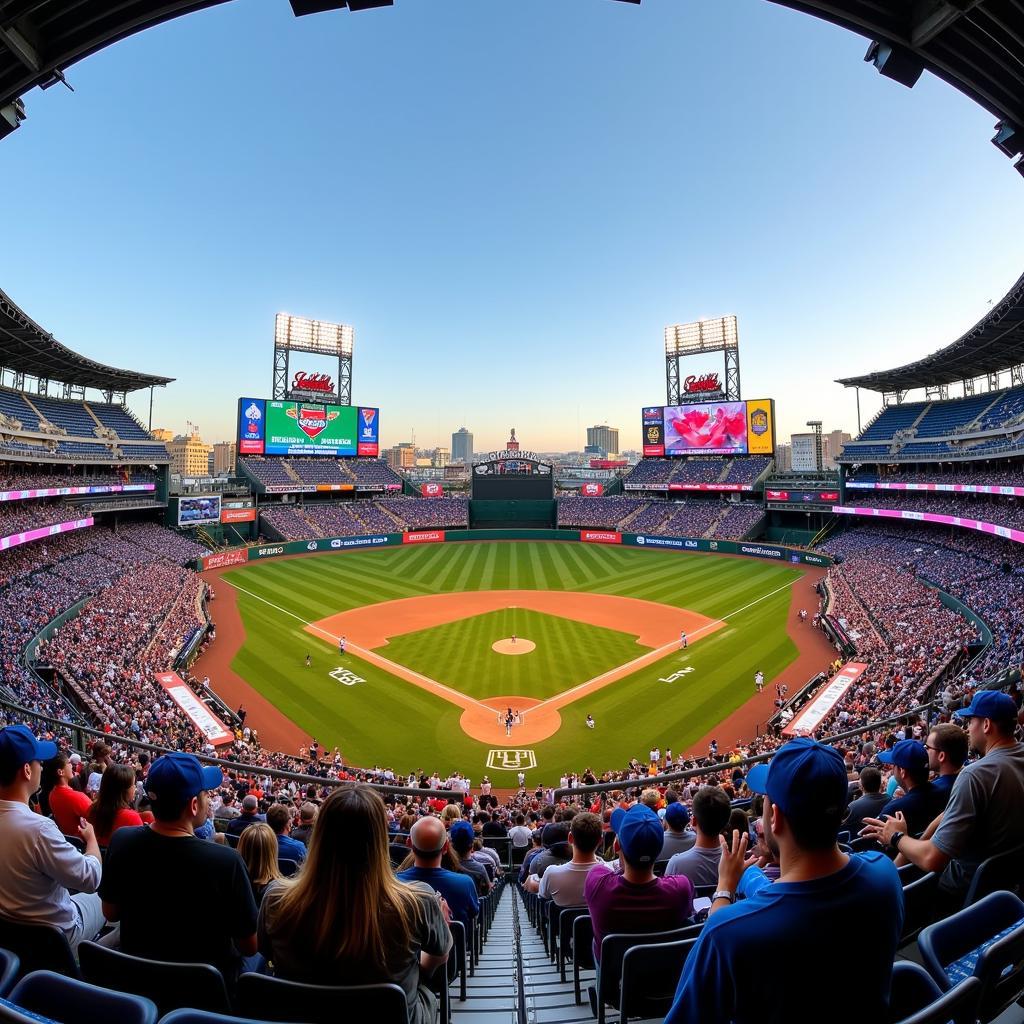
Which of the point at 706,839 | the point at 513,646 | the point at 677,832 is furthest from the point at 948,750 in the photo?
the point at 513,646

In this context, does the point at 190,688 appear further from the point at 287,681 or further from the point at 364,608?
the point at 364,608

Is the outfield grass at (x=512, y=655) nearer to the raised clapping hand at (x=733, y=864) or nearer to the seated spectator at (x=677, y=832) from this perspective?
the seated spectator at (x=677, y=832)

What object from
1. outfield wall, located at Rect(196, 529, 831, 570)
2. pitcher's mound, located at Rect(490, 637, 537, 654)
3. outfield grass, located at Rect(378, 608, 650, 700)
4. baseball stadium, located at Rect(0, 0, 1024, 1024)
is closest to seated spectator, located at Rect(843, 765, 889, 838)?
baseball stadium, located at Rect(0, 0, 1024, 1024)

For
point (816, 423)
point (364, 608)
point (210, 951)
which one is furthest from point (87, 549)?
point (816, 423)

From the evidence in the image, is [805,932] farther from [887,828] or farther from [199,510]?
[199,510]

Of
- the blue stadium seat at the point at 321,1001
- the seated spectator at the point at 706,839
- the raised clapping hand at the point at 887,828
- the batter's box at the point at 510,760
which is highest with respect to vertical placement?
the blue stadium seat at the point at 321,1001

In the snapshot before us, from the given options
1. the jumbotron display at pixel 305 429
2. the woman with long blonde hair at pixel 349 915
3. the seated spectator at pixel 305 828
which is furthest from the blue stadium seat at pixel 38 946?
the jumbotron display at pixel 305 429

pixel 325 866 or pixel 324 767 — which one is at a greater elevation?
pixel 325 866
